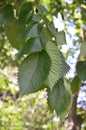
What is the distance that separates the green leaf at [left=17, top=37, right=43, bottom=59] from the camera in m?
0.72

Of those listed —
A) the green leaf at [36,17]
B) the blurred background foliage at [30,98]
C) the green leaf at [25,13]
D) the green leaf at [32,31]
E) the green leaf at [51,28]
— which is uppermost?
the blurred background foliage at [30,98]

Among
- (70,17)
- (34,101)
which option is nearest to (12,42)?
(70,17)

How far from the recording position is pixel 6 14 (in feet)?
2.98

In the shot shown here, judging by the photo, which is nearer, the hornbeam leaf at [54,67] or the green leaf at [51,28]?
the hornbeam leaf at [54,67]

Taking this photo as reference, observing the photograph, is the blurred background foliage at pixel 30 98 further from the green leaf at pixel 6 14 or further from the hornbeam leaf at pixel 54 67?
the hornbeam leaf at pixel 54 67

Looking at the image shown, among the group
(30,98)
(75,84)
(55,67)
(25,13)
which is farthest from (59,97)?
(30,98)

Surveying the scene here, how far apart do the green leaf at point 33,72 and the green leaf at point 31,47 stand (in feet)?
0.04

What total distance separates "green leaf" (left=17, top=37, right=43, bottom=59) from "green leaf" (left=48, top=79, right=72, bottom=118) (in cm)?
11

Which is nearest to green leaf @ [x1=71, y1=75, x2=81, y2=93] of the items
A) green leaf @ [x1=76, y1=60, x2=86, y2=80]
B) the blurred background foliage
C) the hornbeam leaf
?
green leaf @ [x1=76, y1=60, x2=86, y2=80]

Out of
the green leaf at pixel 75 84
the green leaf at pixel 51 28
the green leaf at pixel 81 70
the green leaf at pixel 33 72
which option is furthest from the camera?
the green leaf at pixel 75 84

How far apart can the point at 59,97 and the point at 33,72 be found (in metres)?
0.12

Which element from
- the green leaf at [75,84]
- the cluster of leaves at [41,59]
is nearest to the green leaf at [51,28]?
the cluster of leaves at [41,59]

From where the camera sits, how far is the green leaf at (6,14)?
0.89 meters

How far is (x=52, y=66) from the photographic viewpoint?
72 centimetres
